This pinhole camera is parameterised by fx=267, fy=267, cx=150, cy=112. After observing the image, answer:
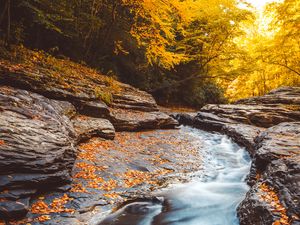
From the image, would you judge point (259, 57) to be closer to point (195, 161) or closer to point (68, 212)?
point (195, 161)

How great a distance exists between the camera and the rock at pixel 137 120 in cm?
1089

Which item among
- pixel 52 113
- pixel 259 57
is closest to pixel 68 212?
pixel 52 113

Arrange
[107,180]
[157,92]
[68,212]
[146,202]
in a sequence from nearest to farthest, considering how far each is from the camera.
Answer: [68,212], [146,202], [107,180], [157,92]

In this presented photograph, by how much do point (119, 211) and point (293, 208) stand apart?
281cm

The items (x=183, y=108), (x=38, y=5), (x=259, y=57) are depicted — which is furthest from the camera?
(x=183, y=108)

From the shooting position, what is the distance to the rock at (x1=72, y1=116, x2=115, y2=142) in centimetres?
818

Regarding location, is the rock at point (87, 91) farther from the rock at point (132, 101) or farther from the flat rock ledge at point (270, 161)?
the flat rock ledge at point (270, 161)

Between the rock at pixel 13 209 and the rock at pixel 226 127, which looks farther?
the rock at pixel 226 127

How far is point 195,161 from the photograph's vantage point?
8359 mm

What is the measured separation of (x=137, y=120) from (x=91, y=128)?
306 centimetres

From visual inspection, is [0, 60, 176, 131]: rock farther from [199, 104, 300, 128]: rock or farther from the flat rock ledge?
the flat rock ledge

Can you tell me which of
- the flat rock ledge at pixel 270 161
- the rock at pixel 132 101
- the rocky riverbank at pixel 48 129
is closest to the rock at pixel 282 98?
the flat rock ledge at pixel 270 161

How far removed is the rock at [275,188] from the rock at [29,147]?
348 centimetres

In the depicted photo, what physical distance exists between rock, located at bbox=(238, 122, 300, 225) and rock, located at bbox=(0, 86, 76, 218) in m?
3.48
